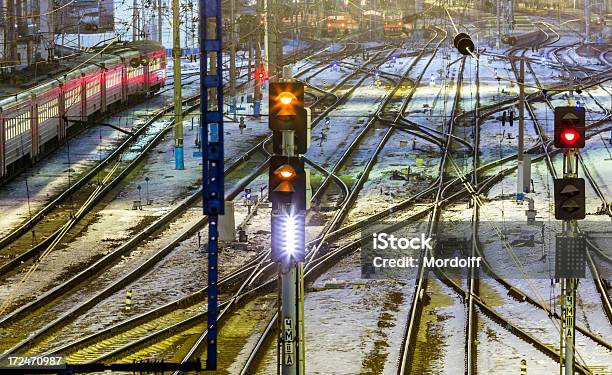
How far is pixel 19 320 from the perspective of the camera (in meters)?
21.2

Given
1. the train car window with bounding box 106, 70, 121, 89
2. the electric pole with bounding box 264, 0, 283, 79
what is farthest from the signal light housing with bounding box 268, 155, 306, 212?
the train car window with bounding box 106, 70, 121, 89

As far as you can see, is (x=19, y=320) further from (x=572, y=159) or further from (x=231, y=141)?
(x=231, y=141)

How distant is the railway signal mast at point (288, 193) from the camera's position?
12.9 meters

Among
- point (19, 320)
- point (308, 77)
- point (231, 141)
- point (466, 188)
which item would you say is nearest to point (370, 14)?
point (308, 77)

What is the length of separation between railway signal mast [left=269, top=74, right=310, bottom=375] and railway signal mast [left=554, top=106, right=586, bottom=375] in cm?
345

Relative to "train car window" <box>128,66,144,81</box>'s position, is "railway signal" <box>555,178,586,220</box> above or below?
above

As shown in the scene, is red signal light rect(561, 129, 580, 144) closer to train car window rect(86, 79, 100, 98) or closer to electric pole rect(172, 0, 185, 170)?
electric pole rect(172, 0, 185, 170)

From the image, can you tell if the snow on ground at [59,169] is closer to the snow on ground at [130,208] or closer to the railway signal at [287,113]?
the snow on ground at [130,208]

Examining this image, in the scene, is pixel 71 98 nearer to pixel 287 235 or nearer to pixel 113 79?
pixel 113 79

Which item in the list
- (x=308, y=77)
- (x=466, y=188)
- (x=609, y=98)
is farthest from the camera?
(x=308, y=77)

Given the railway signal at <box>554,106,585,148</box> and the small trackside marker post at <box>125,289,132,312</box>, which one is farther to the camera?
the small trackside marker post at <box>125,289,132,312</box>

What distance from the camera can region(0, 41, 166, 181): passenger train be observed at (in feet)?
113

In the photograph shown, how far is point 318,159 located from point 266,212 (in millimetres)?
8257

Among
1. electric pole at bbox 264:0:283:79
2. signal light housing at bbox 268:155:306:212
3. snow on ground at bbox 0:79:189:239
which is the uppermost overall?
signal light housing at bbox 268:155:306:212
